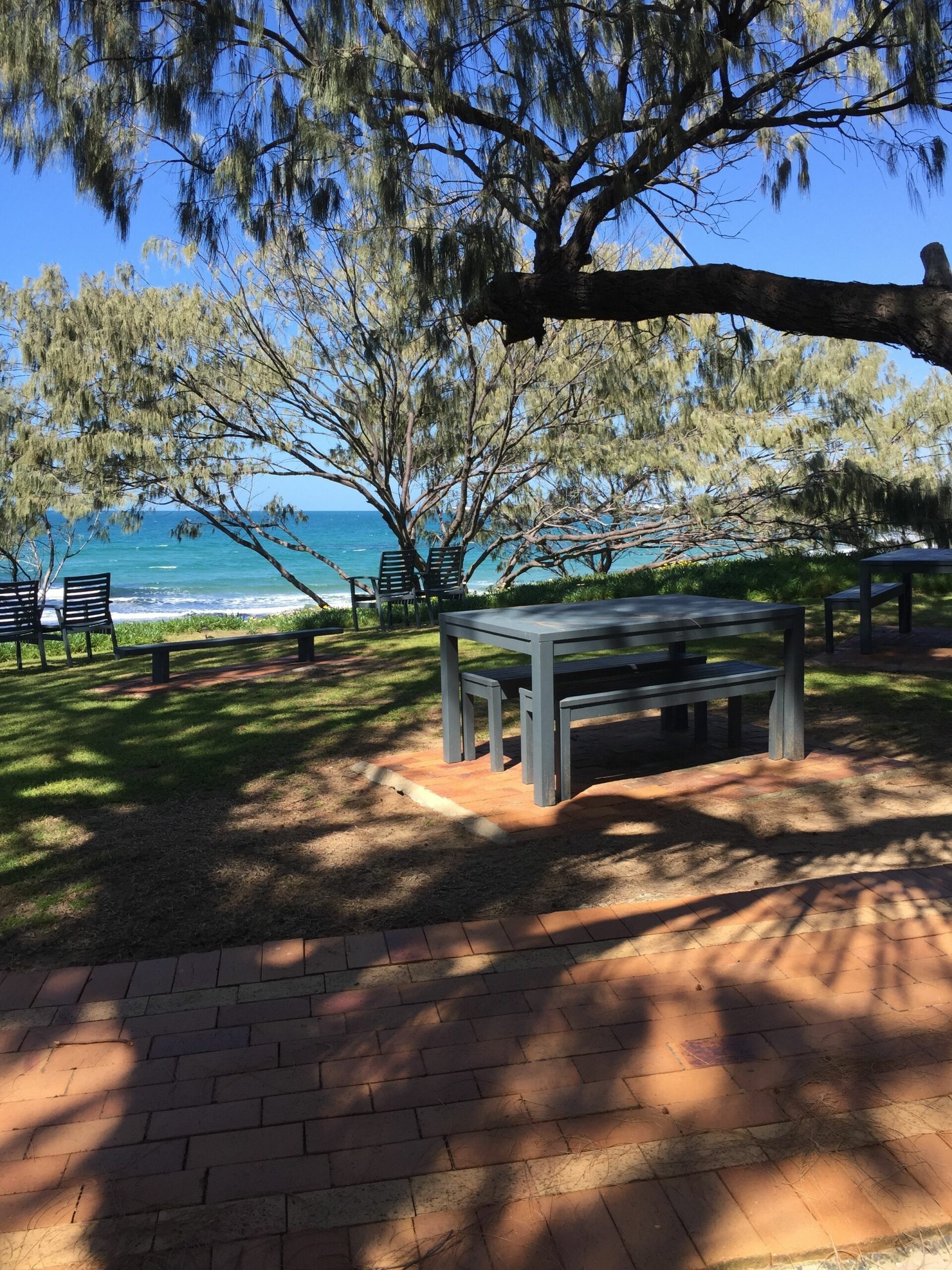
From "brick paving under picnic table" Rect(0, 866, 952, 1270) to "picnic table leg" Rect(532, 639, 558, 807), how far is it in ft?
3.84

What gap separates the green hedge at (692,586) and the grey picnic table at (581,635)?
160 inches

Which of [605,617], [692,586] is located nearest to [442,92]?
[605,617]

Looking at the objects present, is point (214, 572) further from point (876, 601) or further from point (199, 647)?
point (876, 601)

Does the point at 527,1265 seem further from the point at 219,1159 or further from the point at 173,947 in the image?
the point at 173,947

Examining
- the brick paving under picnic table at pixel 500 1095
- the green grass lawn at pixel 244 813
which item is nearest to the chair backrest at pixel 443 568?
the green grass lawn at pixel 244 813

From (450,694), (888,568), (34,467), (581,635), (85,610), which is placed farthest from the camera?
(34,467)

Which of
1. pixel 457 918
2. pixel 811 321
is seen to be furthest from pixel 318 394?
pixel 457 918

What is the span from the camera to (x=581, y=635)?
4.59 meters

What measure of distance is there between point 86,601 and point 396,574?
3698 mm

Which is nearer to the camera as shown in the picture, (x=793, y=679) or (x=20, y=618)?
(x=793, y=679)

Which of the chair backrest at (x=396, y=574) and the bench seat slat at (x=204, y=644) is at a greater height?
the chair backrest at (x=396, y=574)

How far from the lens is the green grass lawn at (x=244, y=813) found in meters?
3.55

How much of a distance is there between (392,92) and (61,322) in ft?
36.1

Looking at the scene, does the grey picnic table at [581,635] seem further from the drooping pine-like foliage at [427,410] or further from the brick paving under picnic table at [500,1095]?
the drooping pine-like foliage at [427,410]
